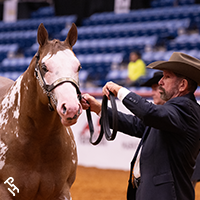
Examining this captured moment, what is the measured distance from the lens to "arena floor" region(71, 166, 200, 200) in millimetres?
4336

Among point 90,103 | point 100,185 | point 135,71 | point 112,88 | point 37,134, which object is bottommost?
point 100,185

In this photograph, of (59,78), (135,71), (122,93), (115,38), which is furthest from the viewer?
(115,38)

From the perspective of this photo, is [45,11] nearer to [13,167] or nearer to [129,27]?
[129,27]

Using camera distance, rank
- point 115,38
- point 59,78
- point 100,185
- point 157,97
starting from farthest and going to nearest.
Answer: point 115,38 → point 100,185 → point 157,97 → point 59,78

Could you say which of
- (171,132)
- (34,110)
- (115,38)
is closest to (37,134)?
(34,110)

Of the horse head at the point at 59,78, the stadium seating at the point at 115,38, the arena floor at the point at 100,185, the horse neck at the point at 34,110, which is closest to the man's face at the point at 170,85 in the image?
the horse head at the point at 59,78

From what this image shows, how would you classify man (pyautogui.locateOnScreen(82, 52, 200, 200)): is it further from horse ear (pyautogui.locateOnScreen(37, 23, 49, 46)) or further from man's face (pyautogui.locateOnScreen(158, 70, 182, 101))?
horse ear (pyautogui.locateOnScreen(37, 23, 49, 46))

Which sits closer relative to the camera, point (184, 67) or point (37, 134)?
point (184, 67)

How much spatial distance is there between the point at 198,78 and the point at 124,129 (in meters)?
0.73

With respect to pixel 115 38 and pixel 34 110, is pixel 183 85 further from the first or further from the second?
pixel 115 38

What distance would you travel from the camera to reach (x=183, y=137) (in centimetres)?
200

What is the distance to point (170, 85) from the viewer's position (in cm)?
212

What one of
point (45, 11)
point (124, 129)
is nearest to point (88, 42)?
point (45, 11)

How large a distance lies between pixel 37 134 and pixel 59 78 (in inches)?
21.0
